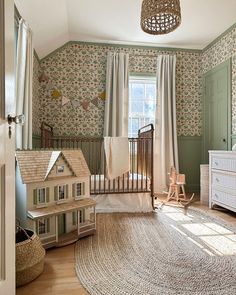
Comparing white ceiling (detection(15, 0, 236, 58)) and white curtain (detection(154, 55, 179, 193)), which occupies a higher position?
white ceiling (detection(15, 0, 236, 58))

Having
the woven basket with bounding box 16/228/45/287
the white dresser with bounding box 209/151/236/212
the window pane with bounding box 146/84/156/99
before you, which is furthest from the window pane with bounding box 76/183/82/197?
the window pane with bounding box 146/84/156/99

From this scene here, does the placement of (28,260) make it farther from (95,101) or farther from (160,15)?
(95,101)

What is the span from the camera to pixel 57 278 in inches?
59.0

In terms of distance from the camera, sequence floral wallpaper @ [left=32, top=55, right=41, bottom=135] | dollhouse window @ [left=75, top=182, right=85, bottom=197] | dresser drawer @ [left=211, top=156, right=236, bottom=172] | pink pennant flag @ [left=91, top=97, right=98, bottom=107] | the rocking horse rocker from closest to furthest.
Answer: dollhouse window @ [left=75, top=182, right=85, bottom=197] → dresser drawer @ [left=211, top=156, right=236, bottom=172] → the rocking horse rocker → floral wallpaper @ [left=32, top=55, right=41, bottom=135] → pink pennant flag @ [left=91, top=97, right=98, bottom=107]

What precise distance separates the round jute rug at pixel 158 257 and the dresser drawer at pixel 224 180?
464mm

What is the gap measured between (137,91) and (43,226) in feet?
10.2

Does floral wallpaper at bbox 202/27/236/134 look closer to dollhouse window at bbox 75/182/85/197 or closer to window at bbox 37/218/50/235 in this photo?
dollhouse window at bbox 75/182/85/197

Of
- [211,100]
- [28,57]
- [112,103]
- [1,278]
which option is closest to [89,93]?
[112,103]

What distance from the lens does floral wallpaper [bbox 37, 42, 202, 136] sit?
159 inches

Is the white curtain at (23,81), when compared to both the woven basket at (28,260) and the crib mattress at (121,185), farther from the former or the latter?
the woven basket at (28,260)

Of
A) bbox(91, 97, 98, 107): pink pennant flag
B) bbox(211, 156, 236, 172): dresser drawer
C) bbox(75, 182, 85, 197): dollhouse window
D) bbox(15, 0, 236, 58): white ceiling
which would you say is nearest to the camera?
bbox(75, 182, 85, 197): dollhouse window

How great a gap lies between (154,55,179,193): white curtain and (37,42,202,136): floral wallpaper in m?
0.21

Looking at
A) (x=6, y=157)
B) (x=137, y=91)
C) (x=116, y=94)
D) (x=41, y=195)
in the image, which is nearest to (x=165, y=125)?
(x=137, y=91)

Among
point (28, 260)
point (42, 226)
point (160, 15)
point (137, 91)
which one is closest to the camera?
point (28, 260)
